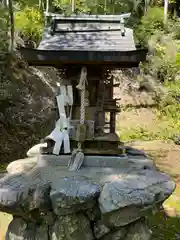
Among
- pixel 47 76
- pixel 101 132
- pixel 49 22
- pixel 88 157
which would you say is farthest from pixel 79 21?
pixel 47 76

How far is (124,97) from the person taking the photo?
17078mm

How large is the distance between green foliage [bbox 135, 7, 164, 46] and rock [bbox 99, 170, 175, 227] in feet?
49.5

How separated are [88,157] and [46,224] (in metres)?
1.17

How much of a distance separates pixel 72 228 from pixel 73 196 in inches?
21.2

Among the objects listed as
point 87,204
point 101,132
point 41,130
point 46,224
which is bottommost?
point 41,130

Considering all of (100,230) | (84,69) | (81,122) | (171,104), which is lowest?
(171,104)

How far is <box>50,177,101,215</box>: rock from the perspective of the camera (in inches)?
173

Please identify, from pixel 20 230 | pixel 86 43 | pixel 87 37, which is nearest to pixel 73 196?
pixel 20 230

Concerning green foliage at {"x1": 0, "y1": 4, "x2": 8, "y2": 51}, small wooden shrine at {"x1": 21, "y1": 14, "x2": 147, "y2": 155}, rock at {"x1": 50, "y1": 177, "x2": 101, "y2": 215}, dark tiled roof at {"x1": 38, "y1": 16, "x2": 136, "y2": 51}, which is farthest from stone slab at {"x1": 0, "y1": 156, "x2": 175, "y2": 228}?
green foliage at {"x1": 0, "y1": 4, "x2": 8, "y2": 51}

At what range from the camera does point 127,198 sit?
4.43 meters

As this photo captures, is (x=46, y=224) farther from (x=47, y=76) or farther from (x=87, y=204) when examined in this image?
(x=47, y=76)

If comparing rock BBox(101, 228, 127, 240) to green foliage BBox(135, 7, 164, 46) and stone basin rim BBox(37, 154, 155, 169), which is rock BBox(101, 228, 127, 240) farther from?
Result: green foliage BBox(135, 7, 164, 46)

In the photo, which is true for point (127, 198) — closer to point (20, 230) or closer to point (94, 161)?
point (94, 161)

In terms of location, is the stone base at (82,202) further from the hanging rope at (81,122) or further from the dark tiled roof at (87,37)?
the dark tiled roof at (87,37)
